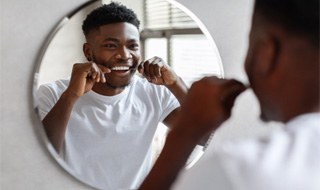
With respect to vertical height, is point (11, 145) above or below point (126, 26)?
below

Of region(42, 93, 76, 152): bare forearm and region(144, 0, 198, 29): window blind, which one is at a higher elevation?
region(144, 0, 198, 29): window blind

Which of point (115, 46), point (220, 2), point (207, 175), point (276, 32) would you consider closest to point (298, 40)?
point (276, 32)

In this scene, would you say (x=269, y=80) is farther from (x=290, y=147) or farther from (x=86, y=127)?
(x=86, y=127)

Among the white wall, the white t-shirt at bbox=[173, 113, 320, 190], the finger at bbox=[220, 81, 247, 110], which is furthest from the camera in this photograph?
the white wall

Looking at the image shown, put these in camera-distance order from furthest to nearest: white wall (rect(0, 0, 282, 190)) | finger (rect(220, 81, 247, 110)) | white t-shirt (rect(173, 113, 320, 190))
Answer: white wall (rect(0, 0, 282, 190)), finger (rect(220, 81, 247, 110)), white t-shirt (rect(173, 113, 320, 190))

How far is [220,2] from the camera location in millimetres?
1140

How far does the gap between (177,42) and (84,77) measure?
23 centimetres

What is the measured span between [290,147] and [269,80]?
9 cm

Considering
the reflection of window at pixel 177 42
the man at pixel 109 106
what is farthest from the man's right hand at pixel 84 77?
the reflection of window at pixel 177 42

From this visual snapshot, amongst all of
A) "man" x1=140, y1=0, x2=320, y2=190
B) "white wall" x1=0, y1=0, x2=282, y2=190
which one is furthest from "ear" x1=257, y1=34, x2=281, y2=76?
"white wall" x1=0, y1=0, x2=282, y2=190

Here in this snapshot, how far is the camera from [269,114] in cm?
48

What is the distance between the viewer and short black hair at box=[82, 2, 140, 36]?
0.99 meters

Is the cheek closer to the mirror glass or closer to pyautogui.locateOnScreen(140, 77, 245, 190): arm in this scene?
the mirror glass

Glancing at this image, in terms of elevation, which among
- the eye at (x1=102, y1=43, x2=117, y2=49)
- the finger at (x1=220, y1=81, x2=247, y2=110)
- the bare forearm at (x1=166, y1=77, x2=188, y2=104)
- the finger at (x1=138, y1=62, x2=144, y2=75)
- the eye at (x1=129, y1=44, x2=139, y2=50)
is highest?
the finger at (x1=220, y1=81, x2=247, y2=110)
